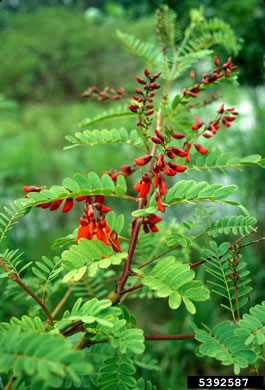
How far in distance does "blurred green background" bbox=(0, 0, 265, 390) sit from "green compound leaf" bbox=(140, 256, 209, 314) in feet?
1.24

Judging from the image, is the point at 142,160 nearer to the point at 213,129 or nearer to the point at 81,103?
the point at 213,129

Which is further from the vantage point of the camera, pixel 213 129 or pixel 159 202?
pixel 213 129

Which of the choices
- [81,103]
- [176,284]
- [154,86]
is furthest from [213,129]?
[81,103]

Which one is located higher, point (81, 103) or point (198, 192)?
point (198, 192)

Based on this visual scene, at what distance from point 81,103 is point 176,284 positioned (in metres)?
4.65

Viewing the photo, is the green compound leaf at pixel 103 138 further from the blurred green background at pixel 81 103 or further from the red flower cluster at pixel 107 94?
the blurred green background at pixel 81 103

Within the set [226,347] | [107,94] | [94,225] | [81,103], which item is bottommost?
[81,103]

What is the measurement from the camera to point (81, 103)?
15.8 feet

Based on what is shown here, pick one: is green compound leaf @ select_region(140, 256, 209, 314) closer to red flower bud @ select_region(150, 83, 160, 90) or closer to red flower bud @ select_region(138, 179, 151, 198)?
red flower bud @ select_region(138, 179, 151, 198)

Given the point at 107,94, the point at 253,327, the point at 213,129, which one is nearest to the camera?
the point at 253,327

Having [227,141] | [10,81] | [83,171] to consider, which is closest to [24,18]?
[10,81]

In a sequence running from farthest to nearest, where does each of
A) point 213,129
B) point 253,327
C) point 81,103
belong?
point 81,103, point 213,129, point 253,327

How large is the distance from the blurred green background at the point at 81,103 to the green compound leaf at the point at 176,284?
38 cm

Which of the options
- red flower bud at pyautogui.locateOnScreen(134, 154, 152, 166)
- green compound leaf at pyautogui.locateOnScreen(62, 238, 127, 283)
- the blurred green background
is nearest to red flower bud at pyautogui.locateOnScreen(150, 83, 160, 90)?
red flower bud at pyautogui.locateOnScreen(134, 154, 152, 166)
